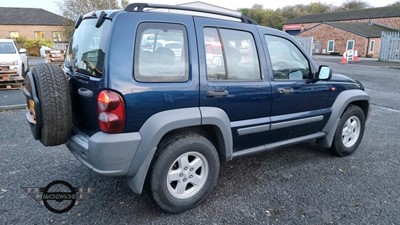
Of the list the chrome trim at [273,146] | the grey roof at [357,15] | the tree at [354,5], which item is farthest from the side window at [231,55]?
the tree at [354,5]

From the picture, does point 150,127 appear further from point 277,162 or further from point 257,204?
point 277,162

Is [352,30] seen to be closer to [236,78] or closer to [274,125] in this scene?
[274,125]

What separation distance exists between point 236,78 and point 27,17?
4895 centimetres

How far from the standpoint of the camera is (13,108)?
7047 mm

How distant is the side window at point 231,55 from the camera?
9.59 ft

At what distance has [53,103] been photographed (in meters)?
2.55

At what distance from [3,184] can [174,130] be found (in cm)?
220

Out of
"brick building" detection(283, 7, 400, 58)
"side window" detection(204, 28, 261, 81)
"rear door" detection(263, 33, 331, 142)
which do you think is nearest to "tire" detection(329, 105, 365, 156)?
"rear door" detection(263, 33, 331, 142)

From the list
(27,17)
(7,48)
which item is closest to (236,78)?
(7,48)

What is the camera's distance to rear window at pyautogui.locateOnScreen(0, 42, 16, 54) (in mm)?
10398

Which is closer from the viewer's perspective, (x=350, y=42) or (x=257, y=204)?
Answer: (x=257, y=204)

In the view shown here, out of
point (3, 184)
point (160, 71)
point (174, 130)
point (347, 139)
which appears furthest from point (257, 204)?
point (3, 184)

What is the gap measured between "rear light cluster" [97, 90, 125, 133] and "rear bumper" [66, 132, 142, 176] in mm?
70

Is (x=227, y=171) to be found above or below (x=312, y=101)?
below
